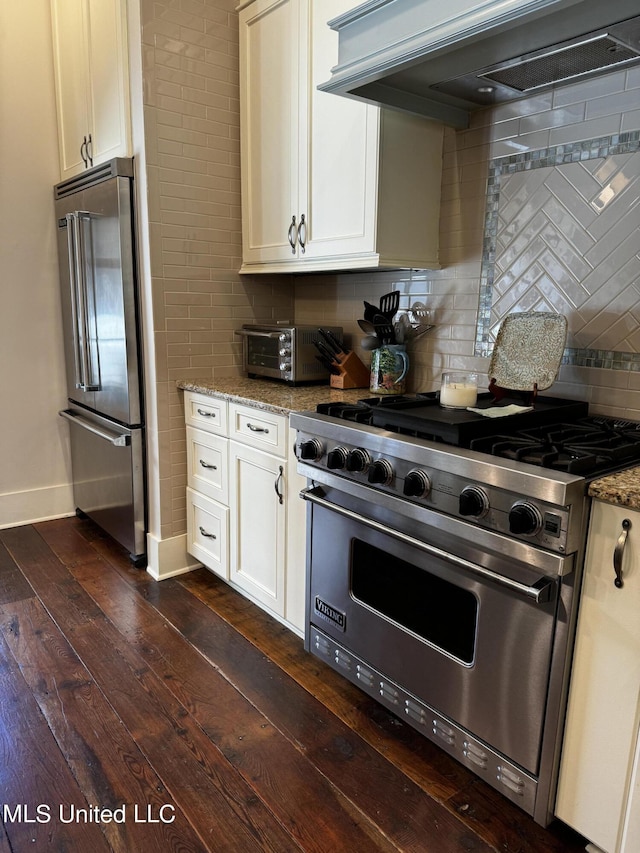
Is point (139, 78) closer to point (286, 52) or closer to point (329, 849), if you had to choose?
point (286, 52)

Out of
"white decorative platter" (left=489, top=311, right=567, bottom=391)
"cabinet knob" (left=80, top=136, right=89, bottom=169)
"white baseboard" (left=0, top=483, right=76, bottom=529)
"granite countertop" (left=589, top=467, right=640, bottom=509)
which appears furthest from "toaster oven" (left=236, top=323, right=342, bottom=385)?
"white baseboard" (left=0, top=483, right=76, bottom=529)

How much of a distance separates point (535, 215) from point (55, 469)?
294 cm

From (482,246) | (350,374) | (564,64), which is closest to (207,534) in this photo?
(350,374)

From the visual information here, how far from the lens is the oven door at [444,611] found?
4.61 feet

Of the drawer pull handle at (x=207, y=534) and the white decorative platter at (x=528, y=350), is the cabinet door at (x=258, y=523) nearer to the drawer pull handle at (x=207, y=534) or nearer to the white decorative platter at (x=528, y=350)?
the drawer pull handle at (x=207, y=534)

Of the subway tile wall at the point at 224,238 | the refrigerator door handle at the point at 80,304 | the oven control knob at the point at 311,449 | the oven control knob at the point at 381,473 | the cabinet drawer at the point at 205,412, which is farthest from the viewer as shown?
the refrigerator door handle at the point at 80,304

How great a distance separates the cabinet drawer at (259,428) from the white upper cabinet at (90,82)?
1.27 meters

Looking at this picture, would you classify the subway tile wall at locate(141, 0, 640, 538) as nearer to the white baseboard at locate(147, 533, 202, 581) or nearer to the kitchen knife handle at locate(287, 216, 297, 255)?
the white baseboard at locate(147, 533, 202, 581)

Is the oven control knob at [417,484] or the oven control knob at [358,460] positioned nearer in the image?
the oven control knob at [417,484]

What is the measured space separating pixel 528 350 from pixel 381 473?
709mm

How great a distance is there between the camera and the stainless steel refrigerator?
2680 millimetres

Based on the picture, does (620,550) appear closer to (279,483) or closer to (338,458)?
(338,458)

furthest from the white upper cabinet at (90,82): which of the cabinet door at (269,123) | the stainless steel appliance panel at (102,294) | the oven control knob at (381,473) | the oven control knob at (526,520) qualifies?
the oven control knob at (526,520)

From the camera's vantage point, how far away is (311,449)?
194 cm
